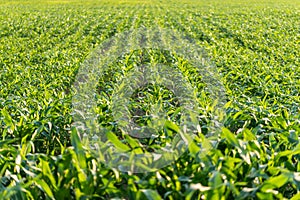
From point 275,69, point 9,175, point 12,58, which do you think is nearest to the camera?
point 9,175

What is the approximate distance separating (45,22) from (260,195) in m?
18.5

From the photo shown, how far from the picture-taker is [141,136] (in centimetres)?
424

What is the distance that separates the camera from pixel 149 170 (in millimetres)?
2859

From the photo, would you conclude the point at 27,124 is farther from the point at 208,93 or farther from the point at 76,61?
the point at 76,61

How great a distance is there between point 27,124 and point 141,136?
115 centimetres

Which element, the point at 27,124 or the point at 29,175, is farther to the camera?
the point at 27,124

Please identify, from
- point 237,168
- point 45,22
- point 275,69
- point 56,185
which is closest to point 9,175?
point 56,185

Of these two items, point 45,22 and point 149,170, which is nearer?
point 149,170

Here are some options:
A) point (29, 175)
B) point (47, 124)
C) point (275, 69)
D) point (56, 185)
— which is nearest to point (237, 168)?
point (56, 185)

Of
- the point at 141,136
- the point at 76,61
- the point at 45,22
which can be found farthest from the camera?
the point at 45,22

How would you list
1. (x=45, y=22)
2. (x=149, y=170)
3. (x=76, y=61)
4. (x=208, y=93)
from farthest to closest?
(x=45, y=22) < (x=76, y=61) < (x=208, y=93) < (x=149, y=170)

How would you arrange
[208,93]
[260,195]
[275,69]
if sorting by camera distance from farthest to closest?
1. [275,69]
2. [208,93]
3. [260,195]

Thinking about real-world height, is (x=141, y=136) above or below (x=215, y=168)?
below

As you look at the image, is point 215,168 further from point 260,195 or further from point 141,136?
point 141,136
